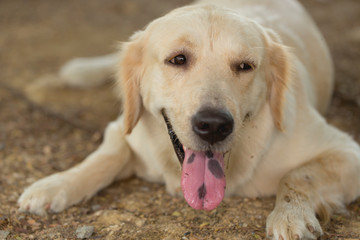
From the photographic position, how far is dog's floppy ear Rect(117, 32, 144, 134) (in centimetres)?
334

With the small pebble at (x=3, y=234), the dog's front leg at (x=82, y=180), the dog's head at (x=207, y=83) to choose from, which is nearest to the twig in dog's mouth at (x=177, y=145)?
the dog's head at (x=207, y=83)

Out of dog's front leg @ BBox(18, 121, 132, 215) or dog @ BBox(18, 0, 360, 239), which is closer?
dog @ BBox(18, 0, 360, 239)

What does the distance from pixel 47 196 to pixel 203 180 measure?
1188 mm

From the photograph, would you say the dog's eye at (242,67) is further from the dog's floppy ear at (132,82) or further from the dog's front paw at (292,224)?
the dog's front paw at (292,224)

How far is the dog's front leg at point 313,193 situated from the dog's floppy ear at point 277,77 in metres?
0.39

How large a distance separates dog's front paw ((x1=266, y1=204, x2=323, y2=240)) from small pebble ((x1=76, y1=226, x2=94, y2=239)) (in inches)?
43.7

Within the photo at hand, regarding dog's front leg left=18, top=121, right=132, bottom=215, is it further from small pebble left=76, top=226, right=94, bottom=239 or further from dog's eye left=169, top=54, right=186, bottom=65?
dog's eye left=169, top=54, right=186, bottom=65

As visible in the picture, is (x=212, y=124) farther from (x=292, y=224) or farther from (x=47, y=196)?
(x=47, y=196)

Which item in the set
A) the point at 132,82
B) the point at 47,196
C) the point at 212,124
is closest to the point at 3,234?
the point at 47,196

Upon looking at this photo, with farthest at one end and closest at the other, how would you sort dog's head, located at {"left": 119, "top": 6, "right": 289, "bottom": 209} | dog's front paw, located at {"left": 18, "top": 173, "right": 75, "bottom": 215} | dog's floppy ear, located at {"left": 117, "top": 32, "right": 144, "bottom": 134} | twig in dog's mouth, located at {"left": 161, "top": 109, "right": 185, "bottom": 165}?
dog's floppy ear, located at {"left": 117, "top": 32, "right": 144, "bottom": 134}
dog's front paw, located at {"left": 18, "top": 173, "right": 75, "bottom": 215}
twig in dog's mouth, located at {"left": 161, "top": 109, "right": 185, "bottom": 165}
dog's head, located at {"left": 119, "top": 6, "right": 289, "bottom": 209}

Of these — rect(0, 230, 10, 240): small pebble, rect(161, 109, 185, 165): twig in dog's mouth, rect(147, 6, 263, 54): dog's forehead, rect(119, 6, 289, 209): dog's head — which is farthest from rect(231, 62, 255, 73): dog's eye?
rect(0, 230, 10, 240): small pebble

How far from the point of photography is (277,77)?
3.27m

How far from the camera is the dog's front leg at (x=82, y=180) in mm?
3227

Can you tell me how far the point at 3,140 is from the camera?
14.5 ft
